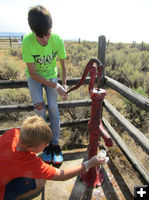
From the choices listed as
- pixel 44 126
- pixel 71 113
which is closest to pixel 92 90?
pixel 44 126

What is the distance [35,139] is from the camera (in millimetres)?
1137

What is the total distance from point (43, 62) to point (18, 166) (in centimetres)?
112

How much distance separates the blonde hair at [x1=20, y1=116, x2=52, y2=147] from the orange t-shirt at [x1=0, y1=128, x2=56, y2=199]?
4.9 inches

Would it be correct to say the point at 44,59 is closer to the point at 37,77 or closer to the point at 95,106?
the point at 37,77

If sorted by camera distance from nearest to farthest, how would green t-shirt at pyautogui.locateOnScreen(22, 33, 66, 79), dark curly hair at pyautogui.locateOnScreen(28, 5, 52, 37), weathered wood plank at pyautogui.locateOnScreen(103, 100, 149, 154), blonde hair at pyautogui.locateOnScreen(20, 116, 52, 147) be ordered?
blonde hair at pyautogui.locateOnScreen(20, 116, 52, 147)
dark curly hair at pyautogui.locateOnScreen(28, 5, 52, 37)
weathered wood plank at pyautogui.locateOnScreen(103, 100, 149, 154)
green t-shirt at pyautogui.locateOnScreen(22, 33, 66, 79)

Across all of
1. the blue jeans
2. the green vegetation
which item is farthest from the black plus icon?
the green vegetation

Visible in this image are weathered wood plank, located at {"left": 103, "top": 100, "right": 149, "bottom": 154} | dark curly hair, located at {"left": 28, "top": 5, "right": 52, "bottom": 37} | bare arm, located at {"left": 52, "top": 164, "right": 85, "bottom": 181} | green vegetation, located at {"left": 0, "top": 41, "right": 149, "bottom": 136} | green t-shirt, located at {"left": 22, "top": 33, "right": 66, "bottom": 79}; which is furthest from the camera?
green vegetation, located at {"left": 0, "top": 41, "right": 149, "bottom": 136}

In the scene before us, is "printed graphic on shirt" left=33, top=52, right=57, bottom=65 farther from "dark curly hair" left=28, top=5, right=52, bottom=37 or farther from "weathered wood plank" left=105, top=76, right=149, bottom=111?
"weathered wood plank" left=105, top=76, right=149, bottom=111

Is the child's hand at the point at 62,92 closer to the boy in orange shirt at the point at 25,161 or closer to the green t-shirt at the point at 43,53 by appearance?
the green t-shirt at the point at 43,53

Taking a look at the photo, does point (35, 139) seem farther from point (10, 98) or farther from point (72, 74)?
point (72, 74)

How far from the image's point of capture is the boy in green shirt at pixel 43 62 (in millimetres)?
1406

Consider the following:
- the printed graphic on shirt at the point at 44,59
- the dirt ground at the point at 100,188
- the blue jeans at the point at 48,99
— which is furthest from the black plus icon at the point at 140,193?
the printed graphic on shirt at the point at 44,59

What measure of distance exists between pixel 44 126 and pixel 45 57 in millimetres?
937

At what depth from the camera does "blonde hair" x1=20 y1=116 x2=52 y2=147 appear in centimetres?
113
